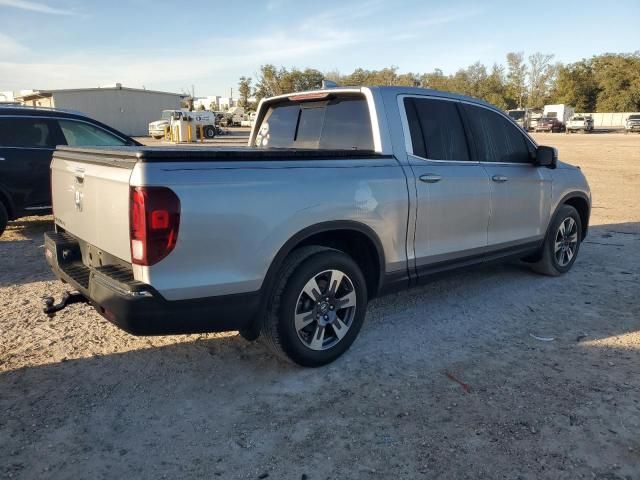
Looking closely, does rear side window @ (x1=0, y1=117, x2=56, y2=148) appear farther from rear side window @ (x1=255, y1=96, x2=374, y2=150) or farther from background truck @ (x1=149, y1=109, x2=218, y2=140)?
background truck @ (x1=149, y1=109, x2=218, y2=140)

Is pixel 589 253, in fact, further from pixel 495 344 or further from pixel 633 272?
pixel 495 344

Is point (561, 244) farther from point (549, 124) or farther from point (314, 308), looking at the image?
point (549, 124)

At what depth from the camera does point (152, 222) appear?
279 centimetres

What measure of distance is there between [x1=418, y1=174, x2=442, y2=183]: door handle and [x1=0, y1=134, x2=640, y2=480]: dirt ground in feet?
4.08

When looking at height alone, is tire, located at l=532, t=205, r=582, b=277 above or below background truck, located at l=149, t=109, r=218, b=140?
below

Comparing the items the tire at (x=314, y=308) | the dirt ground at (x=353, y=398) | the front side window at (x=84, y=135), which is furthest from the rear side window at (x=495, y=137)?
the front side window at (x=84, y=135)

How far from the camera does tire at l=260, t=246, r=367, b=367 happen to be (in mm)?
3420

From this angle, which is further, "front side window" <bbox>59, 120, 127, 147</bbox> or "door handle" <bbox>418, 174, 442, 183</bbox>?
"front side window" <bbox>59, 120, 127, 147</bbox>

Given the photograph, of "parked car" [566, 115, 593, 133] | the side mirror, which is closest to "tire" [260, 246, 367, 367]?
the side mirror

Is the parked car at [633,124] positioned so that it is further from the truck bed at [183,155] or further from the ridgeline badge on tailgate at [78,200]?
the ridgeline badge on tailgate at [78,200]

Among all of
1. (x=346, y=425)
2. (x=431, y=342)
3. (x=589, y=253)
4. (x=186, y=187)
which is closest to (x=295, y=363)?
(x=346, y=425)

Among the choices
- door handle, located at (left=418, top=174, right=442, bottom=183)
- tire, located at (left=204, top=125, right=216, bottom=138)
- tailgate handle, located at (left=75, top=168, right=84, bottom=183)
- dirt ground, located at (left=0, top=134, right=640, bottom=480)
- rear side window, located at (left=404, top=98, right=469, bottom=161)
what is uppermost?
tire, located at (left=204, top=125, right=216, bottom=138)

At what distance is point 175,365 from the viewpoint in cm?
375

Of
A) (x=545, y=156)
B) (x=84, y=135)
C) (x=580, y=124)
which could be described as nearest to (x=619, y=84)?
(x=580, y=124)
